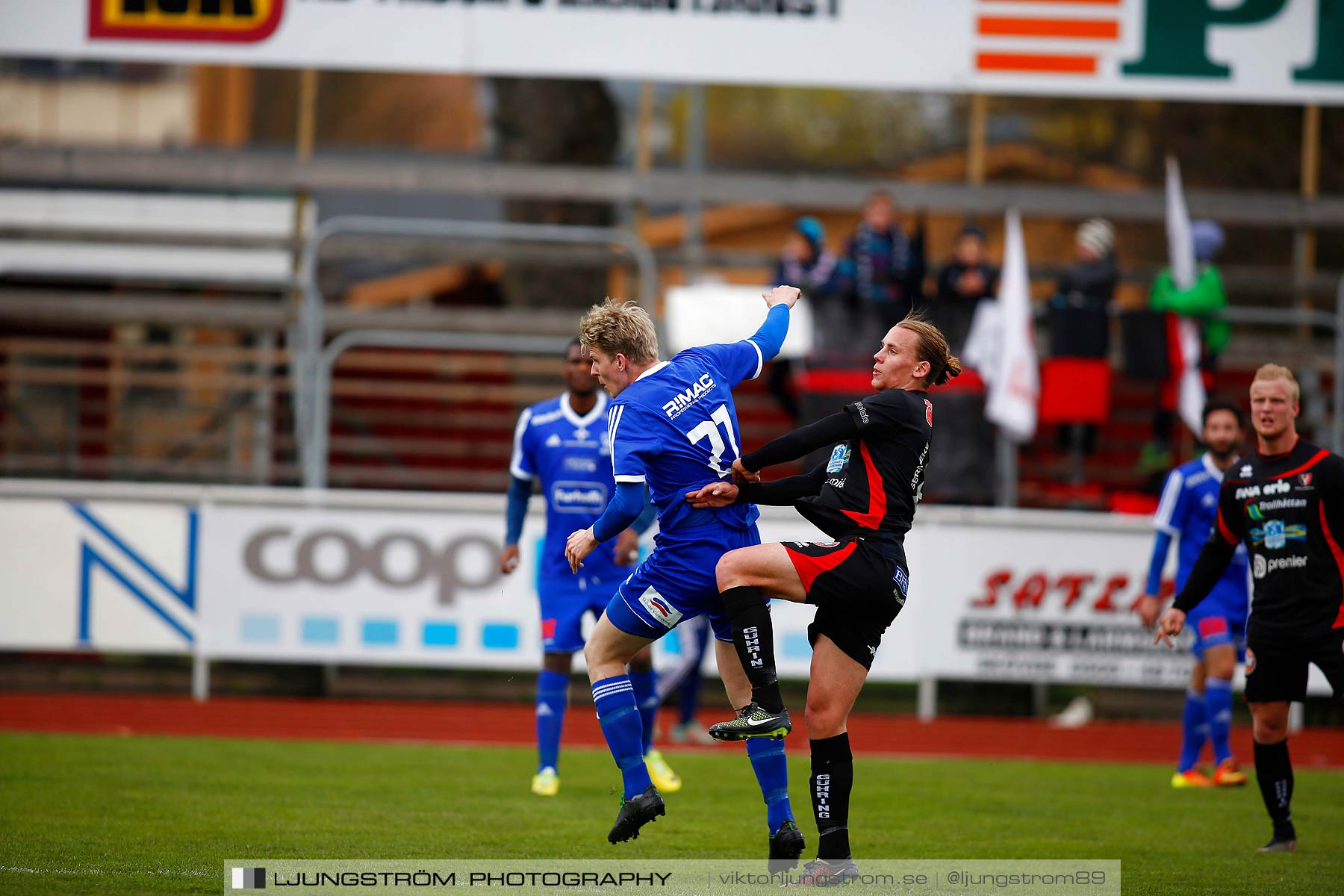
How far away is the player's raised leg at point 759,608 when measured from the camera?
235 inches

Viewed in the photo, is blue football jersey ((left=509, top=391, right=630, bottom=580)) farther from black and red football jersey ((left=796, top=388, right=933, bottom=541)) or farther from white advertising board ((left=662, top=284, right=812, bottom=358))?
white advertising board ((left=662, top=284, right=812, bottom=358))

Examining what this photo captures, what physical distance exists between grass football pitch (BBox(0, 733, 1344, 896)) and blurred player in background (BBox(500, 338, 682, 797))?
52 cm

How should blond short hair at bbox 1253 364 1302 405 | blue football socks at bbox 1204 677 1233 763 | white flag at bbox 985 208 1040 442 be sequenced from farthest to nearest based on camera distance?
white flag at bbox 985 208 1040 442, blue football socks at bbox 1204 677 1233 763, blond short hair at bbox 1253 364 1302 405

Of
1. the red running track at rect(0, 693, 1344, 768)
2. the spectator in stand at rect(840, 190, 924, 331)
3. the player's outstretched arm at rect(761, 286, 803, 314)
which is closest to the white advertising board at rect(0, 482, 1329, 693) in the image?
the red running track at rect(0, 693, 1344, 768)

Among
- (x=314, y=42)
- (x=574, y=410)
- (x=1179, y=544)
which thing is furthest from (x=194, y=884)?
(x=314, y=42)

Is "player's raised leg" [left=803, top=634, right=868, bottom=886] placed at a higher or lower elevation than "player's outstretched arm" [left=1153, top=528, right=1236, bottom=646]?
lower

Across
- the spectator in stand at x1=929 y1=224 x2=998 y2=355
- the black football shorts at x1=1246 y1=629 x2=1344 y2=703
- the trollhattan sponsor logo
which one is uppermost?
the trollhattan sponsor logo

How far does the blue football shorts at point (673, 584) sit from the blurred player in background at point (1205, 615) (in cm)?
462

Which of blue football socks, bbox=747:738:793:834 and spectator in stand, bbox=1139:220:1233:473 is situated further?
spectator in stand, bbox=1139:220:1233:473

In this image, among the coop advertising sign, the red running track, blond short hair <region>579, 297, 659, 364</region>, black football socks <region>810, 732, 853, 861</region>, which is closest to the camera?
black football socks <region>810, 732, 853, 861</region>

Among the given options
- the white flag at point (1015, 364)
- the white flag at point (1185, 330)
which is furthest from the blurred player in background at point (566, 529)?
the white flag at point (1185, 330)

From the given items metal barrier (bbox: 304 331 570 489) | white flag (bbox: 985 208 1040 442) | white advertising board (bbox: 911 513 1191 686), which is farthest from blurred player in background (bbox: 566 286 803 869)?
white flag (bbox: 985 208 1040 442)

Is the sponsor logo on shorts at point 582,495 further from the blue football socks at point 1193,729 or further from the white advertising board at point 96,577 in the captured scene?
the white advertising board at point 96,577

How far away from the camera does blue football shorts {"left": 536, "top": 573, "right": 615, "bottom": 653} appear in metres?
8.94
